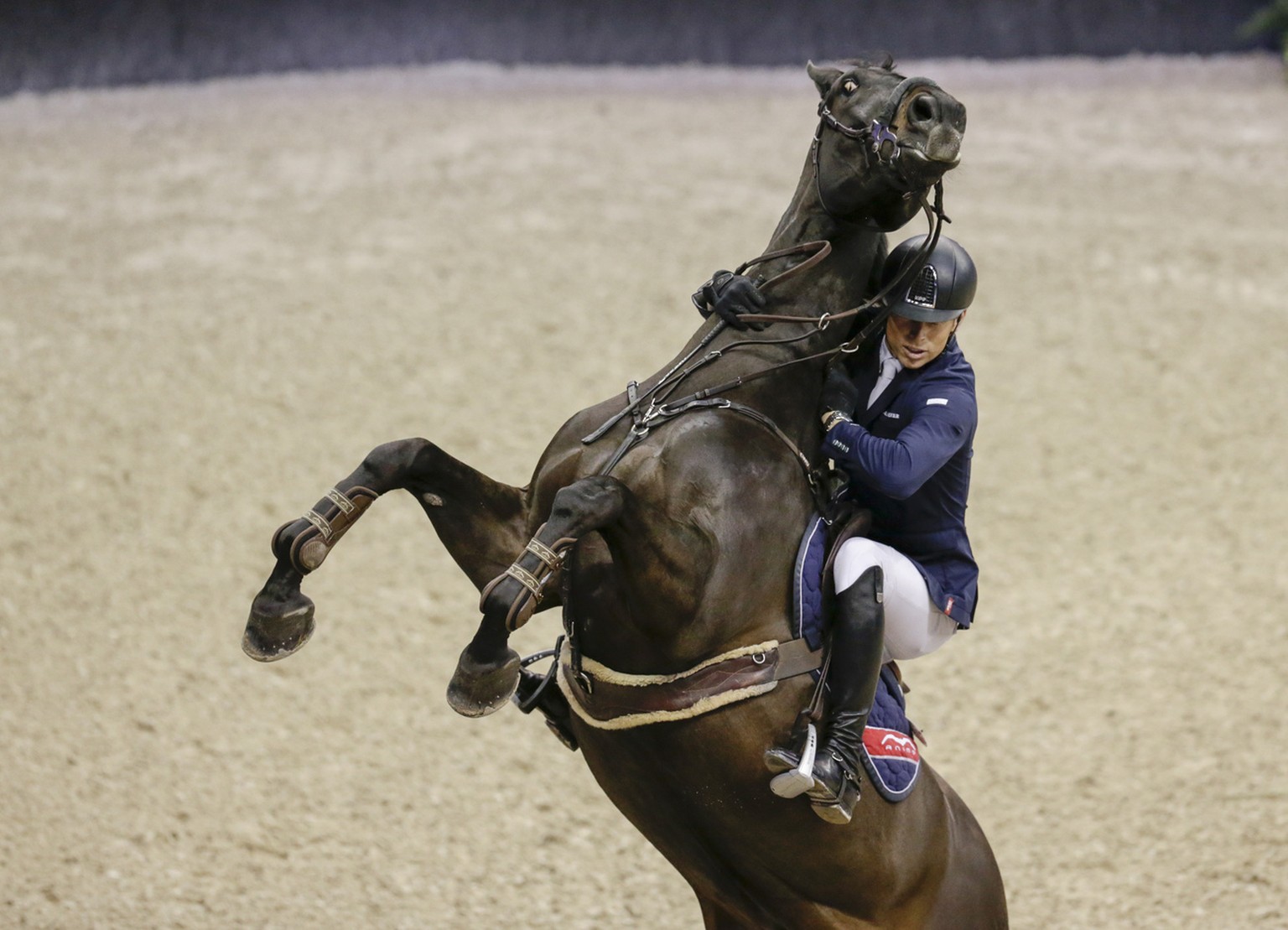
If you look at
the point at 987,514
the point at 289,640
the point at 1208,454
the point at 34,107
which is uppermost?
the point at 34,107

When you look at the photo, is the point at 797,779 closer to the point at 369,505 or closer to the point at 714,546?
the point at 714,546

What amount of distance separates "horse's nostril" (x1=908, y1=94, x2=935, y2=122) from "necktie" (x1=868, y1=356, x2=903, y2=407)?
624 mm

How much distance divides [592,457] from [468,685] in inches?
25.9

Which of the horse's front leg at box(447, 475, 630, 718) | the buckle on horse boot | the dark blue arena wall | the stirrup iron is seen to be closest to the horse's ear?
the horse's front leg at box(447, 475, 630, 718)

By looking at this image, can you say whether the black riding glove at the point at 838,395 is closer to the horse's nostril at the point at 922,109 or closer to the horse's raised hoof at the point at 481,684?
the horse's nostril at the point at 922,109

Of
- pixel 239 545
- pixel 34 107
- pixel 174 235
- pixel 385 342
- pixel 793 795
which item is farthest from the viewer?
pixel 34 107

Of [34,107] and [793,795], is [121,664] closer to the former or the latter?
[793,795]

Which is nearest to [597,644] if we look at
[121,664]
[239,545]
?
[121,664]

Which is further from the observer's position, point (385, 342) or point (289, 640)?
point (385, 342)

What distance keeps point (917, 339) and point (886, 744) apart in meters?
1.03

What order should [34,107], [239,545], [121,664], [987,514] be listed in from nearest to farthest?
1. [121,664]
2. [239,545]
3. [987,514]
4. [34,107]

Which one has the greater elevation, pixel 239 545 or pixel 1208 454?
pixel 1208 454

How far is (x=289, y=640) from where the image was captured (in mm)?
3264

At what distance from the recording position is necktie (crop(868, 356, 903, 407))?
3.49 m
